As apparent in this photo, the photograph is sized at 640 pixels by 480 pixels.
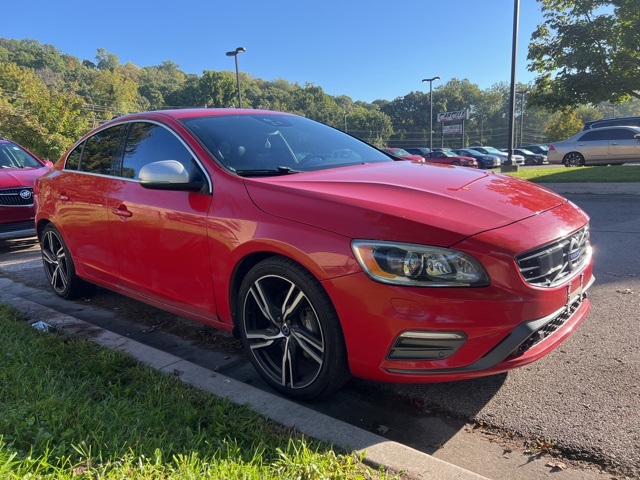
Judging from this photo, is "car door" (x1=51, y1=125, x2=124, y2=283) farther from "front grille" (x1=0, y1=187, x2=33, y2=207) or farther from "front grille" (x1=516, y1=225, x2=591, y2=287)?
"front grille" (x1=0, y1=187, x2=33, y2=207)

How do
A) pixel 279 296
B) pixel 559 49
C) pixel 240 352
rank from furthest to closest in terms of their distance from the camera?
pixel 559 49 → pixel 240 352 → pixel 279 296

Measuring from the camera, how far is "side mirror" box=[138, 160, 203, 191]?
3.03 m

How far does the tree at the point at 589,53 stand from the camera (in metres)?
15.5

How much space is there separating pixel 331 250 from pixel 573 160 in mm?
19861

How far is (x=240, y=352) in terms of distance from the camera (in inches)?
138

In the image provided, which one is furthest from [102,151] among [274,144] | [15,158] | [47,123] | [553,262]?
[47,123]

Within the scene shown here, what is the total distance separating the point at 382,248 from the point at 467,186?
35.1 inches

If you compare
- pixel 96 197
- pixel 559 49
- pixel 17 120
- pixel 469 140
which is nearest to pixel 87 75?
pixel 469 140

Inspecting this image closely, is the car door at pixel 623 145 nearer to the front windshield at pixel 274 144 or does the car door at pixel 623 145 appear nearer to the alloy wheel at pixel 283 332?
the front windshield at pixel 274 144

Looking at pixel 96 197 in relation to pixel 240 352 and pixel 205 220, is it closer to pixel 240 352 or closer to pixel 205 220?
pixel 205 220

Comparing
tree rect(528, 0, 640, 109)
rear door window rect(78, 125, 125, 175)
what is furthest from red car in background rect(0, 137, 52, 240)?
tree rect(528, 0, 640, 109)

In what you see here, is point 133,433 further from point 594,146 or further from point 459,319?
point 594,146

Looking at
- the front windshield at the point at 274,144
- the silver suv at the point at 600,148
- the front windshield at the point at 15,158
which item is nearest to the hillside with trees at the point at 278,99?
the silver suv at the point at 600,148

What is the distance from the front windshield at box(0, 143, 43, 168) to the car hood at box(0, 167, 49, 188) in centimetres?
40
